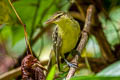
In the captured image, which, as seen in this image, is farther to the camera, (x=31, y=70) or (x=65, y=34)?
(x=65, y=34)

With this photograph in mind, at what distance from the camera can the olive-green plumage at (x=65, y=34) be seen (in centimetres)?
147

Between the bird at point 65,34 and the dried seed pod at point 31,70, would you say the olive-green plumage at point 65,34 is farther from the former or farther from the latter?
the dried seed pod at point 31,70

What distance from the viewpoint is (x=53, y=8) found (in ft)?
6.54

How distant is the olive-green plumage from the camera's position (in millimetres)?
1475

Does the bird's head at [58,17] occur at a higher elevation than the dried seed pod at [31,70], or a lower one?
higher

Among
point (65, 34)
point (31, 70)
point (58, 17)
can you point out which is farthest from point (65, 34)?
point (31, 70)

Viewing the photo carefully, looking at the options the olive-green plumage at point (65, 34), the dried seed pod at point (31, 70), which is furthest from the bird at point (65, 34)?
the dried seed pod at point (31, 70)

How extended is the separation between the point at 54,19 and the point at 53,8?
0.62 metres

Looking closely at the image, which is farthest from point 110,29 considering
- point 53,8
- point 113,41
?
point 53,8

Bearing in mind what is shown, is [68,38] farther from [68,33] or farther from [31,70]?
[31,70]

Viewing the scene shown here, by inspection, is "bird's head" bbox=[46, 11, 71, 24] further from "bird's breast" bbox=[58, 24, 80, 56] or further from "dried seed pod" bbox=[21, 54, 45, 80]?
"dried seed pod" bbox=[21, 54, 45, 80]

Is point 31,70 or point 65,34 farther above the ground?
point 65,34

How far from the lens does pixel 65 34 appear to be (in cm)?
151

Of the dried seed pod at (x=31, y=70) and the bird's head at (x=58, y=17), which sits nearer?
the dried seed pod at (x=31, y=70)
